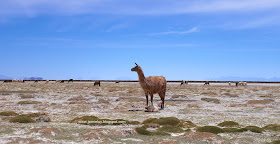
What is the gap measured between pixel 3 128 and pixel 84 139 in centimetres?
489

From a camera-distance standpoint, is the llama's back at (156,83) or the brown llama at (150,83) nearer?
the brown llama at (150,83)

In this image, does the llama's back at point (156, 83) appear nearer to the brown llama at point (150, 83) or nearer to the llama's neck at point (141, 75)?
the brown llama at point (150, 83)

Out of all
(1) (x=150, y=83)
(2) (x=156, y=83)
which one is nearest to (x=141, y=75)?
(1) (x=150, y=83)

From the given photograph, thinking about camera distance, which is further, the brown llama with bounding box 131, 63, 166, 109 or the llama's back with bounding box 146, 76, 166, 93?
the llama's back with bounding box 146, 76, 166, 93

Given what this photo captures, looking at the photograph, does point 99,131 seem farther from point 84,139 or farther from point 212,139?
point 212,139

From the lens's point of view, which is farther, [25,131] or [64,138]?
[25,131]

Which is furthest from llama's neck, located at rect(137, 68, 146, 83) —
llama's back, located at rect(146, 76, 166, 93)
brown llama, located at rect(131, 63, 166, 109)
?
llama's back, located at rect(146, 76, 166, 93)

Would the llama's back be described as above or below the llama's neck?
below

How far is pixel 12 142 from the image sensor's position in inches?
447

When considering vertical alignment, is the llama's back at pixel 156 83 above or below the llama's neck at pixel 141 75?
below

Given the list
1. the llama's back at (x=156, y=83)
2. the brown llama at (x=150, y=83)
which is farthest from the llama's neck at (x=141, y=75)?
the llama's back at (x=156, y=83)

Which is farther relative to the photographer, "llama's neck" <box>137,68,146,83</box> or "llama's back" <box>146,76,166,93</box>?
"llama's back" <box>146,76,166,93</box>

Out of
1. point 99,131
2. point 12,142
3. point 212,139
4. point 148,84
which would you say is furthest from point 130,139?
point 148,84

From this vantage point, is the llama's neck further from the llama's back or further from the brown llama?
the llama's back
